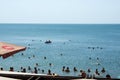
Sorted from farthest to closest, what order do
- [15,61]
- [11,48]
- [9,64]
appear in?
[15,61] < [9,64] < [11,48]

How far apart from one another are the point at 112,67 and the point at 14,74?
3525cm

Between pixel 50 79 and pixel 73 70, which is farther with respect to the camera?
pixel 73 70

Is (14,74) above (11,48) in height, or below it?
below

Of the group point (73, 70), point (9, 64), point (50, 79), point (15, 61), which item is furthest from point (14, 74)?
point (15, 61)

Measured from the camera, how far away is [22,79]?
10.2 m

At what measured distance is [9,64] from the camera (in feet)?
153

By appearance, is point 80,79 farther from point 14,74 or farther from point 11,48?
point 11,48

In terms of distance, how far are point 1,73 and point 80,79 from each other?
299 centimetres

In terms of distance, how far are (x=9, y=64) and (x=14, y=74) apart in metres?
37.2

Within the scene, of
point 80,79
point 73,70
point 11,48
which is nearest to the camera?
point 80,79

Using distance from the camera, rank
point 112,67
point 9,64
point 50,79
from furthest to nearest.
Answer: point 9,64, point 112,67, point 50,79

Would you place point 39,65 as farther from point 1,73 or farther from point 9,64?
point 1,73

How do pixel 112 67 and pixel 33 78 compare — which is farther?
pixel 112 67

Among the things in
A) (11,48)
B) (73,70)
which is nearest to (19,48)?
(11,48)
